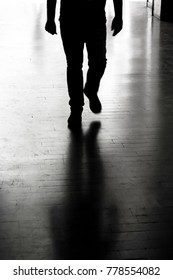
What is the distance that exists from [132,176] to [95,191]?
337 millimetres

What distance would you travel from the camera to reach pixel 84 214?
2.90 metres

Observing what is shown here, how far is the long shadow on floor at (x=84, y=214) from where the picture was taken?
8.41ft

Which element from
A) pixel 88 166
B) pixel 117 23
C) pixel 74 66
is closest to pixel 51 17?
pixel 74 66

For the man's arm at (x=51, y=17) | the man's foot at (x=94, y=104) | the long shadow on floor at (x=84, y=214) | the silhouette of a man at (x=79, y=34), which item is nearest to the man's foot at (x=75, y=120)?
the silhouette of a man at (x=79, y=34)

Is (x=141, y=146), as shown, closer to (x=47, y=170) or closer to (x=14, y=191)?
(x=47, y=170)

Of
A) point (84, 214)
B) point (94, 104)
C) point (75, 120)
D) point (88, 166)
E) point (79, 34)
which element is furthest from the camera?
point (94, 104)

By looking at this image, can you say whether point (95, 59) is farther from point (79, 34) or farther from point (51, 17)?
point (51, 17)

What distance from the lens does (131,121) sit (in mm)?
Answer: 4418

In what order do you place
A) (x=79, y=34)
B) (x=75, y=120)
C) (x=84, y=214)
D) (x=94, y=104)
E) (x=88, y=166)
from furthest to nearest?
(x=94, y=104) → (x=75, y=120) → (x=79, y=34) → (x=88, y=166) → (x=84, y=214)

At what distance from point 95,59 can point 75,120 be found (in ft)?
1.80

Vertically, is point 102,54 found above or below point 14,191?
above

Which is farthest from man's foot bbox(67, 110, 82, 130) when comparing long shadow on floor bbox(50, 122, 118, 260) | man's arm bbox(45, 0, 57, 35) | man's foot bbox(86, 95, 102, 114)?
man's arm bbox(45, 0, 57, 35)

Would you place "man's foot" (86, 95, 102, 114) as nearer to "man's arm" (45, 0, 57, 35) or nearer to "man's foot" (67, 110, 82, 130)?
"man's foot" (67, 110, 82, 130)

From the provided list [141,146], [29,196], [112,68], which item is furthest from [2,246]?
[112,68]
